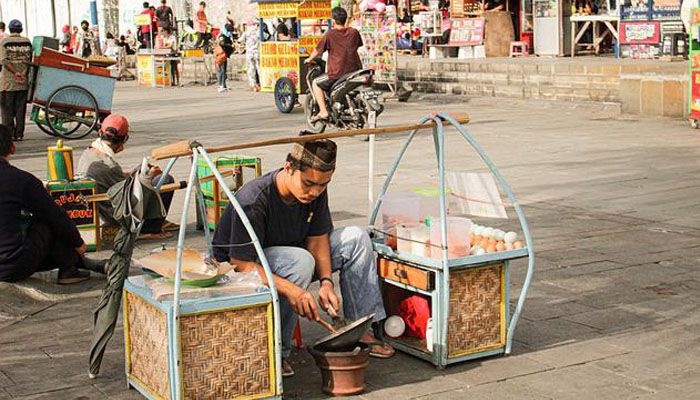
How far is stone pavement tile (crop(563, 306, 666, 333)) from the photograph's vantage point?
18.2 feet

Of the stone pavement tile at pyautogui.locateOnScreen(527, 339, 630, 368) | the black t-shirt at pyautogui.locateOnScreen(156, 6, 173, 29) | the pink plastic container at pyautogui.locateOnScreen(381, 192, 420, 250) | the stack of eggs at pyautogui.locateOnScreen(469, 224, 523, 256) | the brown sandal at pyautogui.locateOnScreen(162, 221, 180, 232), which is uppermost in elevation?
the black t-shirt at pyautogui.locateOnScreen(156, 6, 173, 29)

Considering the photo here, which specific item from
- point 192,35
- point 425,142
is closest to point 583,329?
point 425,142

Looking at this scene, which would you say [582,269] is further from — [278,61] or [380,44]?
[278,61]

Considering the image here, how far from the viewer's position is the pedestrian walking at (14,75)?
14.0 m

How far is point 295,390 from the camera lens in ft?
15.6

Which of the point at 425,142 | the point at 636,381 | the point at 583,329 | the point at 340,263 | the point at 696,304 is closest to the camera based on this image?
the point at 636,381

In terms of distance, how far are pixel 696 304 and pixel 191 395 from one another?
2.95 m

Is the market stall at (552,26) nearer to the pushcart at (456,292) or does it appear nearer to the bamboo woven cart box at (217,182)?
the bamboo woven cart box at (217,182)

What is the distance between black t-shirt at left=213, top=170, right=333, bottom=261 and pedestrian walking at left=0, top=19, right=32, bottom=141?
9.70m

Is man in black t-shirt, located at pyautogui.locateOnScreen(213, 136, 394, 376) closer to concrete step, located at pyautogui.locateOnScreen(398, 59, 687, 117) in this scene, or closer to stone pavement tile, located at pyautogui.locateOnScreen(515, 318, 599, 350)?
stone pavement tile, located at pyautogui.locateOnScreen(515, 318, 599, 350)

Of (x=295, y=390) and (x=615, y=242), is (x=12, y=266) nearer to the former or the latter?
(x=295, y=390)

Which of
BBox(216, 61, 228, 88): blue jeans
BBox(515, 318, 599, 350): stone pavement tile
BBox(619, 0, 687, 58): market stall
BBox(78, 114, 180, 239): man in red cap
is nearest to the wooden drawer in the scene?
BBox(515, 318, 599, 350): stone pavement tile

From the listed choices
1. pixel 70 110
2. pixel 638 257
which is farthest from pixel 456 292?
pixel 70 110

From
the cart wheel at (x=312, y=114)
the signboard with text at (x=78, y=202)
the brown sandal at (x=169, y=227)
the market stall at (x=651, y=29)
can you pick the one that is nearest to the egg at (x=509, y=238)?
the signboard with text at (x=78, y=202)
